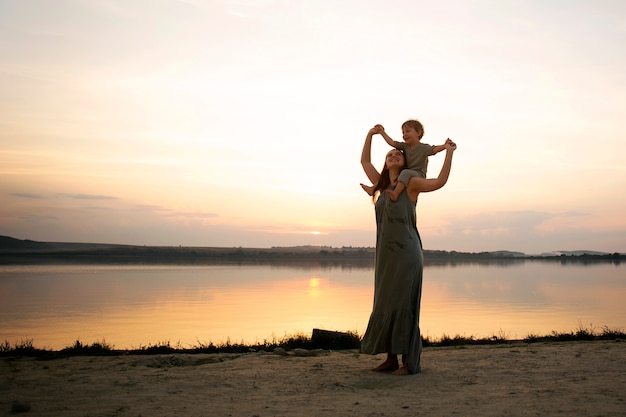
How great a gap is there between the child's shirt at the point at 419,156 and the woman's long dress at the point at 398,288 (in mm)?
341

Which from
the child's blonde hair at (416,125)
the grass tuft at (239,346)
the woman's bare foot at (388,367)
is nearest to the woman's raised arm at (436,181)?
the child's blonde hair at (416,125)

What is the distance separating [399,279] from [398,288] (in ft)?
0.32

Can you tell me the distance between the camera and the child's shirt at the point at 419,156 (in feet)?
23.6

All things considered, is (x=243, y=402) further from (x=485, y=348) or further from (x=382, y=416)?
(x=485, y=348)

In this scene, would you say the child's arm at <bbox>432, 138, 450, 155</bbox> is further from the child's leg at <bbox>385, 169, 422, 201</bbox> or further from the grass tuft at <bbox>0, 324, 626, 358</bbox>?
the grass tuft at <bbox>0, 324, 626, 358</bbox>

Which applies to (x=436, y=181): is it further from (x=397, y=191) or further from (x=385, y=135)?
(x=385, y=135)

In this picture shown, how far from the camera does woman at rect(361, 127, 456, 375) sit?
687 centimetres

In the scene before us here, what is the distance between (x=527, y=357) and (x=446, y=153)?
282 cm

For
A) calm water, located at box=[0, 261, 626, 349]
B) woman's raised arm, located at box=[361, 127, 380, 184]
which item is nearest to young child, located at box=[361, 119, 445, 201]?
woman's raised arm, located at box=[361, 127, 380, 184]

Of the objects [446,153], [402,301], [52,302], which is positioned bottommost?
[52,302]

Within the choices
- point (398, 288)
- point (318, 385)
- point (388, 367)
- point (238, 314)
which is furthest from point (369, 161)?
point (238, 314)

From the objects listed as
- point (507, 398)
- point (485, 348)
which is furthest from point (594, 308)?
point (507, 398)

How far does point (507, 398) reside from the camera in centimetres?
549

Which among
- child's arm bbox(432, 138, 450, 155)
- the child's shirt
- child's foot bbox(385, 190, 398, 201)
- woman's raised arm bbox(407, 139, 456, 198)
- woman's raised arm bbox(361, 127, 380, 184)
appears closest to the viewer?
woman's raised arm bbox(407, 139, 456, 198)
